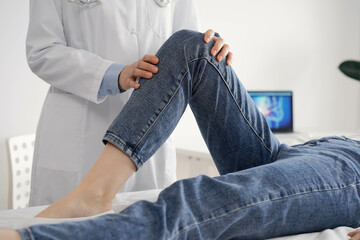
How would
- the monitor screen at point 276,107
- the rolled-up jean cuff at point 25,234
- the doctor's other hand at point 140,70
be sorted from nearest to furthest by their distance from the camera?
the rolled-up jean cuff at point 25,234 → the doctor's other hand at point 140,70 → the monitor screen at point 276,107

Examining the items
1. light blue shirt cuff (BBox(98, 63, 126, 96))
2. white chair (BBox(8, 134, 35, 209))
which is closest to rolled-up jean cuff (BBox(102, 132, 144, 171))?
light blue shirt cuff (BBox(98, 63, 126, 96))

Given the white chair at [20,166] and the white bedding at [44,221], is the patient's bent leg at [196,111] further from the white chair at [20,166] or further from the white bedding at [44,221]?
the white chair at [20,166]

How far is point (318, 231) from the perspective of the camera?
99 cm

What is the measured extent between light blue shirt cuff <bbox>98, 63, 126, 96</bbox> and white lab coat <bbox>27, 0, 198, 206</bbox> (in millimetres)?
36

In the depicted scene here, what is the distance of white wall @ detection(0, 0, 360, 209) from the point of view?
185 centimetres

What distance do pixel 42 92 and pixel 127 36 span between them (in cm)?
79

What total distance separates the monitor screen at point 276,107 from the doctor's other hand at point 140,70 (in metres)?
1.52

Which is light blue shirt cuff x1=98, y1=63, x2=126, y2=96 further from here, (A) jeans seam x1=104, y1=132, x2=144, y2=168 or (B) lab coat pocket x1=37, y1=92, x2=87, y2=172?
(A) jeans seam x1=104, y1=132, x2=144, y2=168

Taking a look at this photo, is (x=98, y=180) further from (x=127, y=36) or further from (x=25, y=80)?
(x=25, y=80)

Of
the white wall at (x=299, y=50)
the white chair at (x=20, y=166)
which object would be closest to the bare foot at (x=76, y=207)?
the white chair at (x=20, y=166)

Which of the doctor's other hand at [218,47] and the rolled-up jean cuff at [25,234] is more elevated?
the doctor's other hand at [218,47]

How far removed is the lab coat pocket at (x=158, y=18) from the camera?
136cm

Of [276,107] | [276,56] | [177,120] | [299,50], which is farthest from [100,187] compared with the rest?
[299,50]

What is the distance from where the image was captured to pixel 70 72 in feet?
4.07
